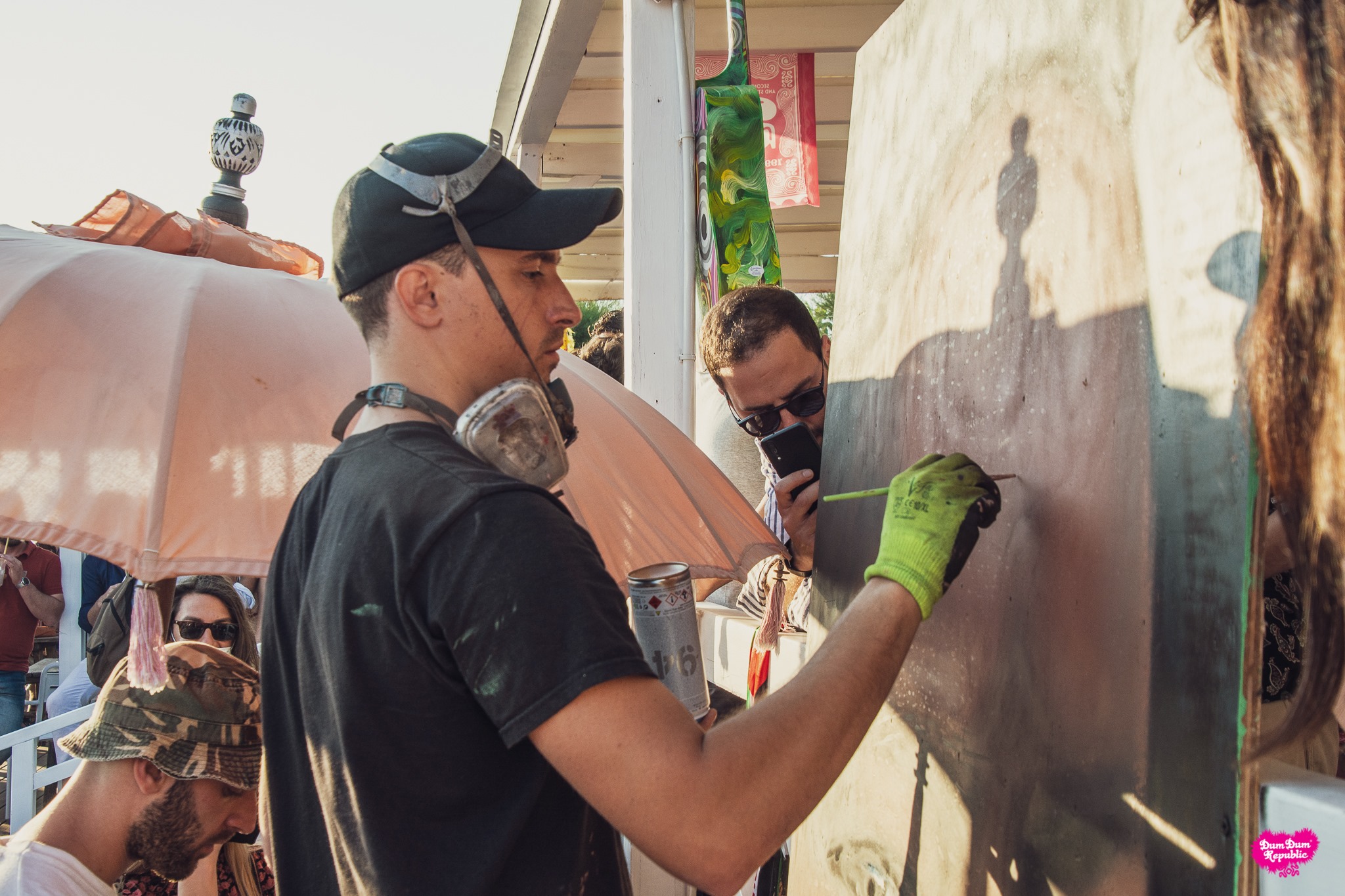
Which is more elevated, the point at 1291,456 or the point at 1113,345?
the point at 1113,345

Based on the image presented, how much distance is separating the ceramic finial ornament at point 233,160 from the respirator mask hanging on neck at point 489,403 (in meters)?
2.47

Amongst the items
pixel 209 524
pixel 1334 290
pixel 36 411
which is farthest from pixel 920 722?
pixel 36 411

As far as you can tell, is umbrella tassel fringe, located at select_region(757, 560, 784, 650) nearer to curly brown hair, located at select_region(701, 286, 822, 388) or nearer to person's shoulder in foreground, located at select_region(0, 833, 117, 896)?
curly brown hair, located at select_region(701, 286, 822, 388)

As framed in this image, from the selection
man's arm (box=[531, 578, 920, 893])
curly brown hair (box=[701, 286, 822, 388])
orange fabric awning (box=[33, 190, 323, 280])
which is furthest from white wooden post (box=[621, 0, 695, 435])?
man's arm (box=[531, 578, 920, 893])

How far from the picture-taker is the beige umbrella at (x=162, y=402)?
175 cm

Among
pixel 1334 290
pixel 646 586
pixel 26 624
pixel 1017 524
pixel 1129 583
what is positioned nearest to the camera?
pixel 1334 290

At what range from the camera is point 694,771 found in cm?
90

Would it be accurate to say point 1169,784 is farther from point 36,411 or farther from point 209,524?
point 36,411

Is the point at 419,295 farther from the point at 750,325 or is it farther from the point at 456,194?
the point at 750,325

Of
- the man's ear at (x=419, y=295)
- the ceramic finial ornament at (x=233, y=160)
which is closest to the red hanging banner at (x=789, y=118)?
the ceramic finial ornament at (x=233, y=160)

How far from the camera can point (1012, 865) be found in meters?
1.22

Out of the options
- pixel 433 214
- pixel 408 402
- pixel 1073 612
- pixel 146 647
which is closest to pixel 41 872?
pixel 146 647

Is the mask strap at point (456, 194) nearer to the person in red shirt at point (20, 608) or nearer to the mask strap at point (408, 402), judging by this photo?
the mask strap at point (408, 402)

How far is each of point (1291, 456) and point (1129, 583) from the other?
0.94 feet
